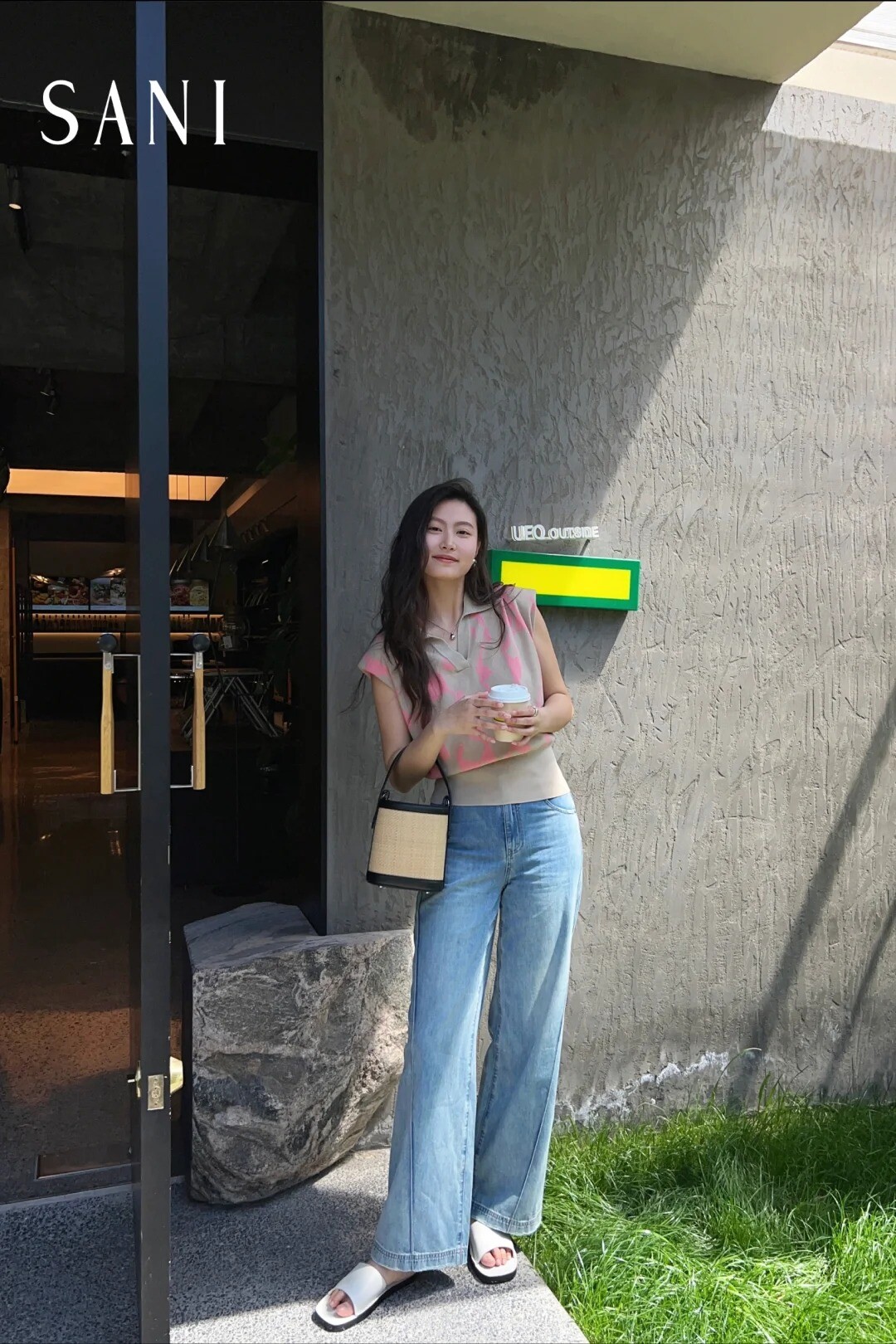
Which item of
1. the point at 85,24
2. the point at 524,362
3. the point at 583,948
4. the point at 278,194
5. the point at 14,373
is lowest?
the point at 583,948

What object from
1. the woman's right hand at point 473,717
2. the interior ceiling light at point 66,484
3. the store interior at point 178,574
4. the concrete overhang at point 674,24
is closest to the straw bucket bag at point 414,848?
the woman's right hand at point 473,717

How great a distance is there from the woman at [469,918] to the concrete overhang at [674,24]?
1.15m

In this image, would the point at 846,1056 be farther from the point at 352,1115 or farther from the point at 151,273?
the point at 151,273

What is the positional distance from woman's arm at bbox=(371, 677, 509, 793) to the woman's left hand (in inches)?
1.1

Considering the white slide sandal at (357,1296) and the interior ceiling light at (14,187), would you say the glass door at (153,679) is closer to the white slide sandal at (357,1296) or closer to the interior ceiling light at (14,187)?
the white slide sandal at (357,1296)

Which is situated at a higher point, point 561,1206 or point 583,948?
point 583,948

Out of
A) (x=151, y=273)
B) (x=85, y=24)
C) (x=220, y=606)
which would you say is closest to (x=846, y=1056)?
(x=151, y=273)

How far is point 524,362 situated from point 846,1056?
222 cm

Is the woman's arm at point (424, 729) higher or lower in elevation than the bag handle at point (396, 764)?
higher

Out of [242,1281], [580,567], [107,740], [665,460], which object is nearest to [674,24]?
[665,460]

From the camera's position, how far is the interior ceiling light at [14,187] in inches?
163

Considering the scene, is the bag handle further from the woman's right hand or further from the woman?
the woman's right hand

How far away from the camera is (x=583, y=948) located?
112 inches

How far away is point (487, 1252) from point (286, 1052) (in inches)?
23.6
